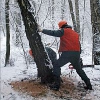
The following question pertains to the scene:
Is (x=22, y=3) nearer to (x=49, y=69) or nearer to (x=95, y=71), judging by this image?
(x=49, y=69)

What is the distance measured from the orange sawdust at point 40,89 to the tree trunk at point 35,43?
26cm

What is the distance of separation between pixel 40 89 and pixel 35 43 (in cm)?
110

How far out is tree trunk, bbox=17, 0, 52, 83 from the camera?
5.58 meters

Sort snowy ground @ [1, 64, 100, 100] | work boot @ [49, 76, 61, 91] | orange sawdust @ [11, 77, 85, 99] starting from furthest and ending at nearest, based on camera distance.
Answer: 1. work boot @ [49, 76, 61, 91]
2. orange sawdust @ [11, 77, 85, 99]
3. snowy ground @ [1, 64, 100, 100]

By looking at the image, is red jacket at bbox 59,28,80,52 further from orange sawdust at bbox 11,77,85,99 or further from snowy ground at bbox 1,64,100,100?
snowy ground at bbox 1,64,100,100

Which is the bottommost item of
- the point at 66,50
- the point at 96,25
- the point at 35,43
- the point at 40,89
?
the point at 40,89

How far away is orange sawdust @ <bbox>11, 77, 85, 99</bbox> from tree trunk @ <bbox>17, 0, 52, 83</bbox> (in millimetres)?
261

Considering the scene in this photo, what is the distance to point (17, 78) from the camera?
255 inches

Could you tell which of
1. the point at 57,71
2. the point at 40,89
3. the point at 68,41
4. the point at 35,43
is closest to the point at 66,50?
the point at 68,41

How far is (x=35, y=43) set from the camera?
5703 millimetres

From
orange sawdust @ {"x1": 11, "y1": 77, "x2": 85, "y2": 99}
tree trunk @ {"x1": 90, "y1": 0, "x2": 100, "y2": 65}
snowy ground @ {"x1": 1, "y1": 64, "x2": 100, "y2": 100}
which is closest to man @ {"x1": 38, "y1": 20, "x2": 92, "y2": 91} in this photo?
orange sawdust @ {"x1": 11, "y1": 77, "x2": 85, "y2": 99}

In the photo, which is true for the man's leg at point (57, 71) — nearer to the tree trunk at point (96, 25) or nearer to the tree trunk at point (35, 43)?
the tree trunk at point (35, 43)

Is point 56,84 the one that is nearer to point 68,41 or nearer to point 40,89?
point 40,89

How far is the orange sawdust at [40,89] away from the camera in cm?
541
